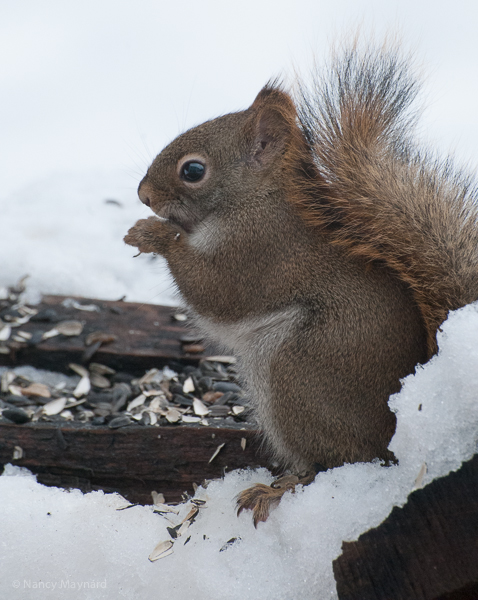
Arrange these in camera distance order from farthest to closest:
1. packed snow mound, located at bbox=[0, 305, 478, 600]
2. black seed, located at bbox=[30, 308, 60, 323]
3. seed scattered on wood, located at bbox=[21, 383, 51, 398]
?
black seed, located at bbox=[30, 308, 60, 323] → seed scattered on wood, located at bbox=[21, 383, 51, 398] → packed snow mound, located at bbox=[0, 305, 478, 600]

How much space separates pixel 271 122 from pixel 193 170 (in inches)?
10.7

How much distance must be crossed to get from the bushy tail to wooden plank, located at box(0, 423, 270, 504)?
723 millimetres

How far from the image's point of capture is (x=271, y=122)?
5.55 feet

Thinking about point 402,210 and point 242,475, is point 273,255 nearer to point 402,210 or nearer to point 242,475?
point 402,210

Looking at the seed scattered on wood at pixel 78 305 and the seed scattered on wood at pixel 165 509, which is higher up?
the seed scattered on wood at pixel 165 509

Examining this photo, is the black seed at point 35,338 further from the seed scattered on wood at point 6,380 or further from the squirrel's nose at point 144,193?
the squirrel's nose at point 144,193

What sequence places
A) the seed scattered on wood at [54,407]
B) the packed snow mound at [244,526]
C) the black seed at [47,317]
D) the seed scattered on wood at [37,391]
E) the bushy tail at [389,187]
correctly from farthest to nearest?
the black seed at [47,317], the seed scattered on wood at [37,391], the seed scattered on wood at [54,407], the bushy tail at [389,187], the packed snow mound at [244,526]

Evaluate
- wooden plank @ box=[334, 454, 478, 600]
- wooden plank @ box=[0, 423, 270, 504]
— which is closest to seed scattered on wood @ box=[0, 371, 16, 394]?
wooden plank @ box=[0, 423, 270, 504]

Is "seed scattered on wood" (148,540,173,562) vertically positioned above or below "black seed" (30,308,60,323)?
above

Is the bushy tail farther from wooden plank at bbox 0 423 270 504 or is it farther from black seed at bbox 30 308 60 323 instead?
black seed at bbox 30 308 60 323

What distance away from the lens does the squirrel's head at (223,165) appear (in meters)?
1.67

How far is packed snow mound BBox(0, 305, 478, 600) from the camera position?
3.80 ft

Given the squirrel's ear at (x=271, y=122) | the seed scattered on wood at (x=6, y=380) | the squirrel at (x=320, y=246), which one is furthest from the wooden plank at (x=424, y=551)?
the seed scattered on wood at (x=6, y=380)

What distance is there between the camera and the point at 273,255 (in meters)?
1.57
